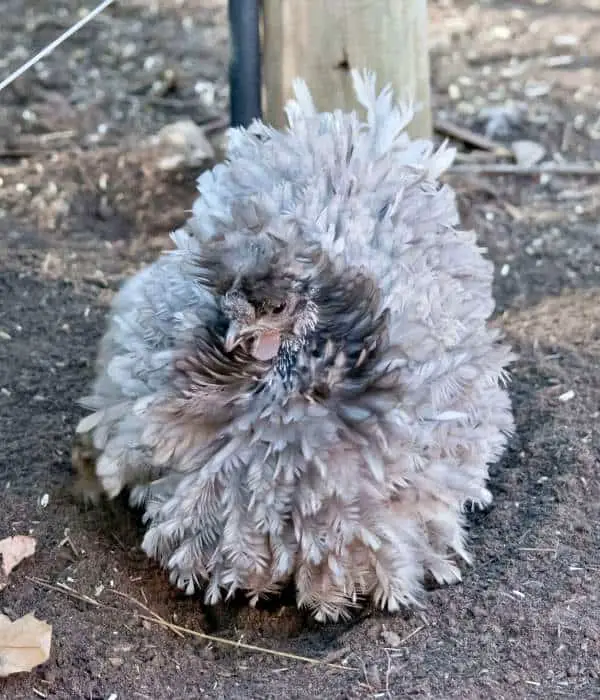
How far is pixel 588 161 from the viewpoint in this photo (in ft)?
17.3

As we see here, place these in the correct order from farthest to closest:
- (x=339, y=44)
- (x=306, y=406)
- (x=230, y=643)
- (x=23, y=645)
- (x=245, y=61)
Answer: (x=245, y=61)
(x=339, y=44)
(x=230, y=643)
(x=306, y=406)
(x=23, y=645)

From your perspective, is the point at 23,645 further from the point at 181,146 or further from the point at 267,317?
the point at 181,146

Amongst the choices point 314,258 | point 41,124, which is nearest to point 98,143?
point 41,124

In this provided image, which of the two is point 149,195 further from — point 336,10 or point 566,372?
point 566,372

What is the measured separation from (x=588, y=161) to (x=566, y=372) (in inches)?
74.0

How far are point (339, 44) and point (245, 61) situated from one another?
386mm

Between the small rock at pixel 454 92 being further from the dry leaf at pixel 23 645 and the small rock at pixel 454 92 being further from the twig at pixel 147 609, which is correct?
the dry leaf at pixel 23 645

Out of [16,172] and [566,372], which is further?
[16,172]

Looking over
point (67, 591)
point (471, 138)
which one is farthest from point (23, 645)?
point (471, 138)

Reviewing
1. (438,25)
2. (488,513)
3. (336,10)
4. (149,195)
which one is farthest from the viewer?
(438,25)

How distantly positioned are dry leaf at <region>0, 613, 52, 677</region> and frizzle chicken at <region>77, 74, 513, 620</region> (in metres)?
0.39

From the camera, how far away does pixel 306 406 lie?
8.99 feet

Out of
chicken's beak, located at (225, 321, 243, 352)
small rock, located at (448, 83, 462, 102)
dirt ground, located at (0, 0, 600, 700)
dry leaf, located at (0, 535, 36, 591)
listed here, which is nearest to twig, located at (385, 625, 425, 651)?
dirt ground, located at (0, 0, 600, 700)

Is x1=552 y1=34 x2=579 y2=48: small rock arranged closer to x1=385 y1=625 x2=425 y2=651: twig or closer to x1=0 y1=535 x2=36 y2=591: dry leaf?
x1=385 y1=625 x2=425 y2=651: twig
